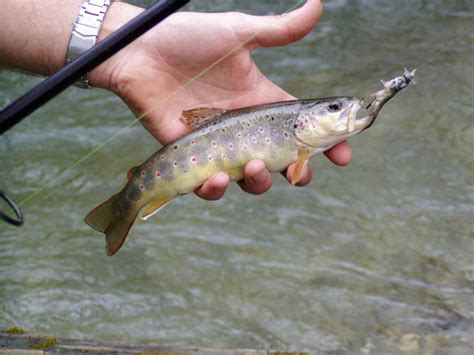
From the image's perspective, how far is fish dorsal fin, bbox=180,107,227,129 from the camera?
252 cm

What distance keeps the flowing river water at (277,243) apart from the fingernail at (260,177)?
154cm

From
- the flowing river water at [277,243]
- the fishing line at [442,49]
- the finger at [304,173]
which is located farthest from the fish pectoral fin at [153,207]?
the fishing line at [442,49]

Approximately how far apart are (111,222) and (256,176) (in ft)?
1.74

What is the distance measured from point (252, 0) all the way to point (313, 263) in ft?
10.7

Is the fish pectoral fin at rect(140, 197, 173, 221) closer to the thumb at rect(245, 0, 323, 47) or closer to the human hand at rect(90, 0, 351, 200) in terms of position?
the human hand at rect(90, 0, 351, 200)

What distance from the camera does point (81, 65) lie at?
1830 millimetres

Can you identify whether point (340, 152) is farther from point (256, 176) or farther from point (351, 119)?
point (256, 176)

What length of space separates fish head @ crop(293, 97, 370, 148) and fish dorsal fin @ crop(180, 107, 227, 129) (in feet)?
0.92

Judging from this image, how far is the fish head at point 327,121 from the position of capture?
2.44 meters

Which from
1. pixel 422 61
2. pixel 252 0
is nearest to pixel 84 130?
pixel 252 0

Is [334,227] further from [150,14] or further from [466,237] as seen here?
[150,14]

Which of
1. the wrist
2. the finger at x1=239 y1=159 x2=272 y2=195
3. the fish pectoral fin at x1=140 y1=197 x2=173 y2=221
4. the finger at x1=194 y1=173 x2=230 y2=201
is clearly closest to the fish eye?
the finger at x1=239 y1=159 x2=272 y2=195

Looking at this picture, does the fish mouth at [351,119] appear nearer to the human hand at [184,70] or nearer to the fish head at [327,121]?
the fish head at [327,121]

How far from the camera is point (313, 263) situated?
13.9 feet
